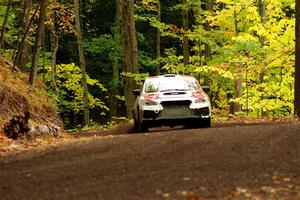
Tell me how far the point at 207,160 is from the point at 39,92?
1116 centimetres

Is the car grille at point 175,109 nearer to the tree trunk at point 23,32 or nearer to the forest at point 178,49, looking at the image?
the forest at point 178,49

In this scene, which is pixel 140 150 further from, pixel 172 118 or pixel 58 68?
pixel 58 68

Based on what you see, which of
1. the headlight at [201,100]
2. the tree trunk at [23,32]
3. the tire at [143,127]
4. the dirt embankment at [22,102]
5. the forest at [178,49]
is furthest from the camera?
the forest at [178,49]

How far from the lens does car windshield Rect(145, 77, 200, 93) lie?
14672 mm

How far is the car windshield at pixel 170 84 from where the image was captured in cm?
1467

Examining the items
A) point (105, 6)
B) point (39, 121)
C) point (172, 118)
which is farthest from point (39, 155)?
point (105, 6)

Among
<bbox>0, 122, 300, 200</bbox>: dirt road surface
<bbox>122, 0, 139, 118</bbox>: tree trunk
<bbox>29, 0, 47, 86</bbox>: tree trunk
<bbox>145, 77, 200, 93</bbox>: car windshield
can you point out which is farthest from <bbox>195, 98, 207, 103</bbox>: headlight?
<bbox>122, 0, 139, 118</bbox>: tree trunk

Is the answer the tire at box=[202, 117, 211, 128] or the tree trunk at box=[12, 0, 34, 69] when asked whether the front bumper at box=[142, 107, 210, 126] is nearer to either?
the tire at box=[202, 117, 211, 128]

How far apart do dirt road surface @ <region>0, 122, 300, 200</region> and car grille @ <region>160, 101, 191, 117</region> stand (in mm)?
3454

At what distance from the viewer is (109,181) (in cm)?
686

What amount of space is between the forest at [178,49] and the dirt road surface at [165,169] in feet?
22.5

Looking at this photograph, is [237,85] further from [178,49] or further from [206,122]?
→ [178,49]

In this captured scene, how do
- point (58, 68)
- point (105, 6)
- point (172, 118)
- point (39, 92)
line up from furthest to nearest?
1. point (105, 6)
2. point (58, 68)
3. point (39, 92)
4. point (172, 118)

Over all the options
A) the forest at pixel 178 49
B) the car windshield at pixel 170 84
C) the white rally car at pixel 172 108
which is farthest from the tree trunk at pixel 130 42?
the white rally car at pixel 172 108
